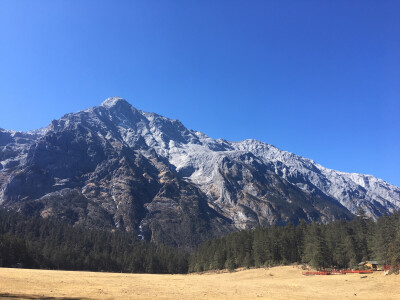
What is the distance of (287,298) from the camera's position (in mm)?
34188

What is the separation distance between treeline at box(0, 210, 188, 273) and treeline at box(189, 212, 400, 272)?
37736 mm

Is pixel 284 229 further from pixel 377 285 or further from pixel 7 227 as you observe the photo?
pixel 7 227

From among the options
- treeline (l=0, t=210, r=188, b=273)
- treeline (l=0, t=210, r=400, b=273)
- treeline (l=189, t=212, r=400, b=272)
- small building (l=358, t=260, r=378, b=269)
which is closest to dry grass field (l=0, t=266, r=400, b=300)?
treeline (l=0, t=210, r=400, b=273)

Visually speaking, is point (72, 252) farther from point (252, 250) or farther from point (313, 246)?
point (313, 246)

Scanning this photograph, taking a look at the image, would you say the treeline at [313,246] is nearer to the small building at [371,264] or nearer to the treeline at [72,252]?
the small building at [371,264]

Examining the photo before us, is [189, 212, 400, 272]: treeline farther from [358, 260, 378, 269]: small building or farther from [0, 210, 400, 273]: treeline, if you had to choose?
[358, 260, 378, 269]: small building

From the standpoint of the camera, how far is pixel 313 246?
7806 cm

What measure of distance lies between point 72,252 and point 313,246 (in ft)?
368

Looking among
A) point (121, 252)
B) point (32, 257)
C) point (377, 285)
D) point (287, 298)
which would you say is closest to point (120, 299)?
point (287, 298)

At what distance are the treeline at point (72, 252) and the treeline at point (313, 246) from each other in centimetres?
3774

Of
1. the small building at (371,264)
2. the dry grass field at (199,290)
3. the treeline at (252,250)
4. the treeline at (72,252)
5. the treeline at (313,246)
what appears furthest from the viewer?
the treeline at (72,252)

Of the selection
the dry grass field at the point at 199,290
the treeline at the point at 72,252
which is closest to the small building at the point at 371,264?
the dry grass field at the point at 199,290

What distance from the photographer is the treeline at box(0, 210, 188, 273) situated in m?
112

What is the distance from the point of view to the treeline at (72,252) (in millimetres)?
112312
